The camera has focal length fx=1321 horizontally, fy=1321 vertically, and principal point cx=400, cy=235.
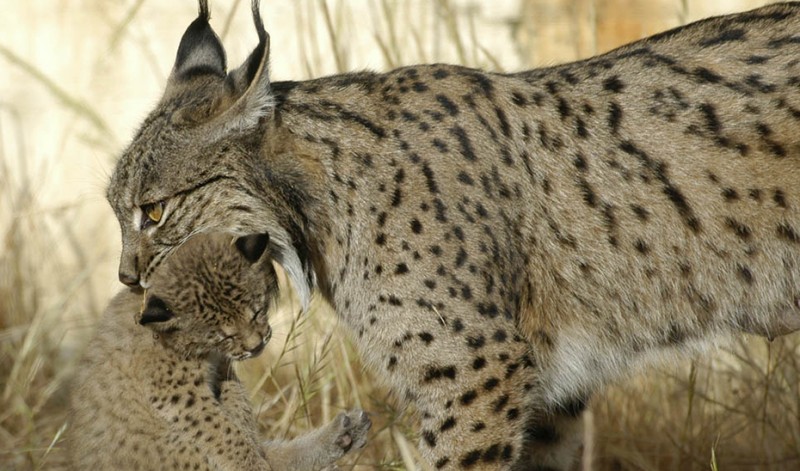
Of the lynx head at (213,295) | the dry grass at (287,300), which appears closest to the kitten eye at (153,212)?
the lynx head at (213,295)

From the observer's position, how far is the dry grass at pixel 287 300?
6.45 metres

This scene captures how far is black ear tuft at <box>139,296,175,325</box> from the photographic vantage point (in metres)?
4.79

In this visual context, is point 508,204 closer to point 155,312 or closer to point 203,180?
point 203,180

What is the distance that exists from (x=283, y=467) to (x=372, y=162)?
1.26 meters

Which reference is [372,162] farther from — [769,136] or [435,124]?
[769,136]

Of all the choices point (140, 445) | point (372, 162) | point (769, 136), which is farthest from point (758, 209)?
point (140, 445)

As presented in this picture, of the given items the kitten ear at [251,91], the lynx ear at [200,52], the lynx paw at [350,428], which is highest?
the lynx ear at [200,52]

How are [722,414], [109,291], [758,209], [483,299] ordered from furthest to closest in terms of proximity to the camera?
[109,291] → [722,414] → [758,209] → [483,299]

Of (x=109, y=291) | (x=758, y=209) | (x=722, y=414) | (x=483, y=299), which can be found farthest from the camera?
(x=109, y=291)

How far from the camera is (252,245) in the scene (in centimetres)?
495

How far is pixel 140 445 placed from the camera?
191 inches

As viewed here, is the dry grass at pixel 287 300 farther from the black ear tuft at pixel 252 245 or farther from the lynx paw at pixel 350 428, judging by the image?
the black ear tuft at pixel 252 245

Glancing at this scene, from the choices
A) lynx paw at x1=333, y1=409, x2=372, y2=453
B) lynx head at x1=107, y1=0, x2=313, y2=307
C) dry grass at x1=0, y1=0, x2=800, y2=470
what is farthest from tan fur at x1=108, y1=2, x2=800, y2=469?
dry grass at x1=0, y1=0, x2=800, y2=470

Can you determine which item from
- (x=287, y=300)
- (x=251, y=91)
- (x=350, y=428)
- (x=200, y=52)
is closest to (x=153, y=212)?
(x=251, y=91)
